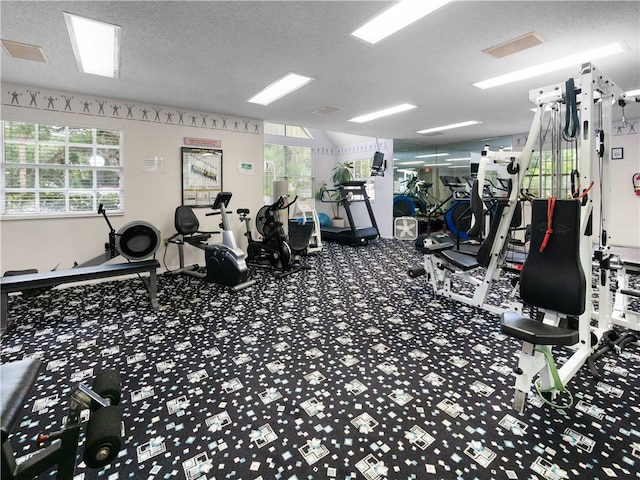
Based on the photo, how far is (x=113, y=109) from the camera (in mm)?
4875

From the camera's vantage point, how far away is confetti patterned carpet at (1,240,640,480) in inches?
61.6

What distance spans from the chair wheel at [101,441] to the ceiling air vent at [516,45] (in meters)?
3.97

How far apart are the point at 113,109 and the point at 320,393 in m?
5.04

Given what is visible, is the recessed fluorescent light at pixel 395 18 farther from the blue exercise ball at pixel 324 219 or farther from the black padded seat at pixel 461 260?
the blue exercise ball at pixel 324 219

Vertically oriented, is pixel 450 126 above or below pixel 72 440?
above

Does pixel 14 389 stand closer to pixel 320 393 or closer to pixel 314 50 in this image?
pixel 320 393

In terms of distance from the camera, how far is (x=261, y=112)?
18.8 feet

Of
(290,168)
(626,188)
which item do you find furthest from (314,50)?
(626,188)

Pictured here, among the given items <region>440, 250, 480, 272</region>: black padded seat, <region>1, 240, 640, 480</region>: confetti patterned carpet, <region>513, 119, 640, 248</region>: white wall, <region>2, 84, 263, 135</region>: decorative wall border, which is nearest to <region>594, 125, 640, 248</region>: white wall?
<region>513, 119, 640, 248</region>: white wall

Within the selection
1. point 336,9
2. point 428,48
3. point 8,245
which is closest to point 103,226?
point 8,245

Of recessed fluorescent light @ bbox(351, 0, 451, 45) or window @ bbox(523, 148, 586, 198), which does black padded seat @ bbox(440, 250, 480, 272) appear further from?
recessed fluorescent light @ bbox(351, 0, 451, 45)

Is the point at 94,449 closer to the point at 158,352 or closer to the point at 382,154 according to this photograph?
the point at 158,352

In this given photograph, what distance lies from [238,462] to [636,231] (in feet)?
26.2

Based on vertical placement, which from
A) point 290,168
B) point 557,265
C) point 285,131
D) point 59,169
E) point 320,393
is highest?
point 285,131
